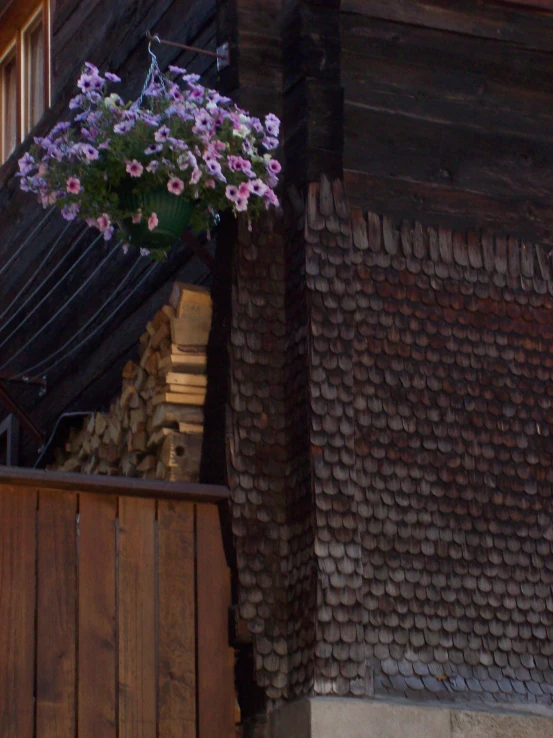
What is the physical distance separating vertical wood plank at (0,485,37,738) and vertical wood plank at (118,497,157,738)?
430 mm

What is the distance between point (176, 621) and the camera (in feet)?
23.1

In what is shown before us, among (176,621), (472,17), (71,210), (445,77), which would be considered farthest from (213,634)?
(472,17)

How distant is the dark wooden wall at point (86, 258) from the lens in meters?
8.80

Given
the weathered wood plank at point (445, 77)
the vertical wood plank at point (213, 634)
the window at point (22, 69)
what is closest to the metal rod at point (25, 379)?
the window at point (22, 69)

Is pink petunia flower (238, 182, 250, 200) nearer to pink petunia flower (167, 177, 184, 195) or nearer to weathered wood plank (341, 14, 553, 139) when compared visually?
pink petunia flower (167, 177, 184, 195)

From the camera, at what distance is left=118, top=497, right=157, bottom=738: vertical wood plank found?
22.3 feet

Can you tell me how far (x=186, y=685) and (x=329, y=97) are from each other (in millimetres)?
3108

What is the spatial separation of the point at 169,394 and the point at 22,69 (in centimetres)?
503

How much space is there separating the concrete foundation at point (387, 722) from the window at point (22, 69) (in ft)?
19.4

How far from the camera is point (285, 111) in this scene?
8055mm

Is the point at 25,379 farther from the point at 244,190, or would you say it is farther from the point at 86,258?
the point at 244,190

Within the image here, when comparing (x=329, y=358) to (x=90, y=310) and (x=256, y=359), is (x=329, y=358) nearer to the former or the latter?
(x=256, y=359)

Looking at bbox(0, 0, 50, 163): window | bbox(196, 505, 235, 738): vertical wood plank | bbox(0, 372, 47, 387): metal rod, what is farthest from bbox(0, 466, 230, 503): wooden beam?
bbox(0, 0, 50, 163): window

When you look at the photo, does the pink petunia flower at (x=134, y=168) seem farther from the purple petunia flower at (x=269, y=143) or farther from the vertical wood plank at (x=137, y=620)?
the vertical wood plank at (x=137, y=620)
